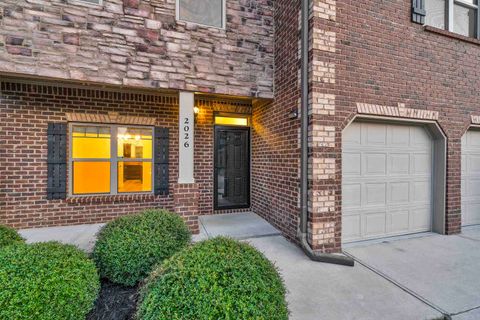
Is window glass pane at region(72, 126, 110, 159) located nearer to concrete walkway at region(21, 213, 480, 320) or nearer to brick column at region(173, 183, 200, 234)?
concrete walkway at region(21, 213, 480, 320)

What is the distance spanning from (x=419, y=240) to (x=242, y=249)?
401 cm

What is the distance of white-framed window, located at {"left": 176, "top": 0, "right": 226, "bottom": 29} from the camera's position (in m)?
4.33

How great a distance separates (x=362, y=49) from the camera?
394 cm

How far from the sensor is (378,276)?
3.06 meters

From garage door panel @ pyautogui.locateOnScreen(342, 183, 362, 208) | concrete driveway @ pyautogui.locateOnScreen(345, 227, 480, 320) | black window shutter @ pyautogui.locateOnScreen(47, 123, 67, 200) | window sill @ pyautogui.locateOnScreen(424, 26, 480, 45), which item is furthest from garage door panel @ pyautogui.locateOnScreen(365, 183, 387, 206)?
black window shutter @ pyautogui.locateOnScreen(47, 123, 67, 200)

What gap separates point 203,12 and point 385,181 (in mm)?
4692

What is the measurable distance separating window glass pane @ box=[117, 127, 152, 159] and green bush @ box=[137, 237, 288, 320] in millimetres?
3756

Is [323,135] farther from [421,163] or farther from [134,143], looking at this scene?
[134,143]

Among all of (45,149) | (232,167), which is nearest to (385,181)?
(232,167)

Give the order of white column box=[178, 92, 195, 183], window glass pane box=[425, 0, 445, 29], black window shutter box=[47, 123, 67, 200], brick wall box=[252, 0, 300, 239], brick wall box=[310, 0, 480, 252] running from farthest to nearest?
1. window glass pane box=[425, 0, 445, 29]
2. black window shutter box=[47, 123, 67, 200]
3. white column box=[178, 92, 195, 183]
4. brick wall box=[252, 0, 300, 239]
5. brick wall box=[310, 0, 480, 252]

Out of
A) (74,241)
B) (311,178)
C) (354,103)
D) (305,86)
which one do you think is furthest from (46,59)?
(354,103)

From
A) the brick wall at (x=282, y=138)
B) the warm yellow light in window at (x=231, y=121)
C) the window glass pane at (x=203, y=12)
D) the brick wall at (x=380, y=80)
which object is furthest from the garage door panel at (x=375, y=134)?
the window glass pane at (x=203, y=12)

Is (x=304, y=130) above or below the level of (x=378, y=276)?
above

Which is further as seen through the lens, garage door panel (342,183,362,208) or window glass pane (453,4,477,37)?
window glass pane (453,4,477,37)
